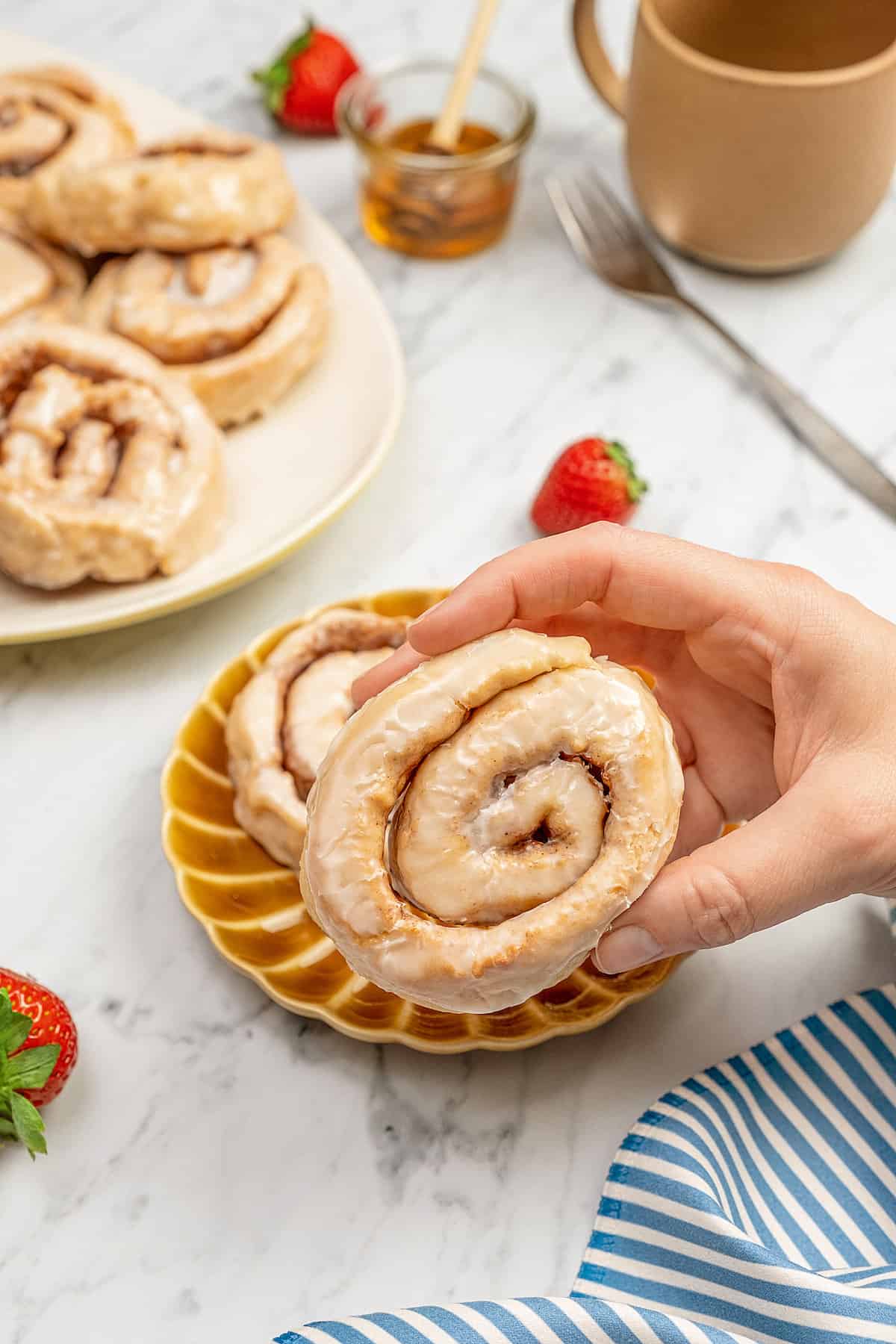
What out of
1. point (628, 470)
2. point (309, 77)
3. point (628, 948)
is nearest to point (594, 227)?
point (309, 77)

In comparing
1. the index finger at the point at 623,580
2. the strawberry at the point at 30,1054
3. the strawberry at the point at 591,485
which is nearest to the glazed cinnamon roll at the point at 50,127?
the strawberry at the point at 591,485

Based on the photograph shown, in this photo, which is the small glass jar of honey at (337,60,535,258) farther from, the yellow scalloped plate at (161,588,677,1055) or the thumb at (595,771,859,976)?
the thumb at (595,771,859,976)

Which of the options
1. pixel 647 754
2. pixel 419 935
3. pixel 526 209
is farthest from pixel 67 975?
pixel 526 209

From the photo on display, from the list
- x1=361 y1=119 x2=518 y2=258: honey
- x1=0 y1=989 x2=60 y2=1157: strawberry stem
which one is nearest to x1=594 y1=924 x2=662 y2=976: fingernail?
x1=0 y1=989 x2=60 y2=1157: strawberry stem

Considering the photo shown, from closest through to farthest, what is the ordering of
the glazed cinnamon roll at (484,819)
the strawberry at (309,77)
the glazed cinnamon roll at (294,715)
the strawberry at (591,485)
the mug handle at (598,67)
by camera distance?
the glazed cinnamon roll at (484,819)
the glazed cinnamon roll at (294,715)
the strawberry at (591,485)
the mug handle at (598,67)
the strawberry at (309,77)

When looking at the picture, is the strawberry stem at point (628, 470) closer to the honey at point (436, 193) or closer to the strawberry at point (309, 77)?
the honey at point (436, 193)

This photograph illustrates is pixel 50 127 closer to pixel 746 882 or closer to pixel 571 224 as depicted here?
pixel 571 224
